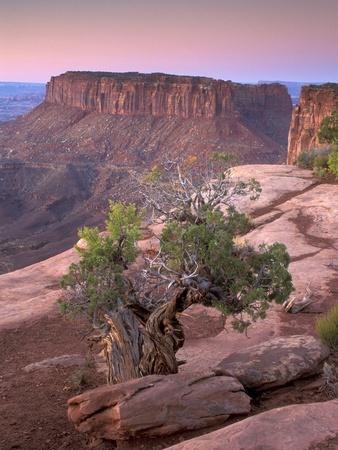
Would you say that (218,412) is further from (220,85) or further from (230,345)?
(220,85)

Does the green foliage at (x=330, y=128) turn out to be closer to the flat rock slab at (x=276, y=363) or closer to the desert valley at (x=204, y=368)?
the desert valley at (x=204, y=368)

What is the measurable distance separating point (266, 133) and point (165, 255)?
82508 mm

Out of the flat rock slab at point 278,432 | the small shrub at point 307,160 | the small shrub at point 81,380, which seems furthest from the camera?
the small shrub at point 307,160

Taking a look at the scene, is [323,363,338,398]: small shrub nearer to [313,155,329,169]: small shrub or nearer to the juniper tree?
the juniper tree

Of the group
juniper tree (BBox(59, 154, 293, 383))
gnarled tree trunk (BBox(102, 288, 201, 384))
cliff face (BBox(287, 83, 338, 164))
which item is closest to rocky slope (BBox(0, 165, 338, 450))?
gnarled tree trunk (BBox(102, 288, 201, 384))

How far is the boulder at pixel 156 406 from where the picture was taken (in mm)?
5969

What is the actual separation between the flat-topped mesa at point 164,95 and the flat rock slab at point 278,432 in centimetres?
7771

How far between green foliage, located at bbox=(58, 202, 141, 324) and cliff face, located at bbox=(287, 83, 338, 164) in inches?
1619

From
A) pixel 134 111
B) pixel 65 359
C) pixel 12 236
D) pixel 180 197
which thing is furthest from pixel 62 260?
pixel 134 111

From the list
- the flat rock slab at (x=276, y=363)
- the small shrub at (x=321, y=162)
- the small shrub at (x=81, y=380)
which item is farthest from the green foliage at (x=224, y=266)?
the small shrub at (x=321, y=162)

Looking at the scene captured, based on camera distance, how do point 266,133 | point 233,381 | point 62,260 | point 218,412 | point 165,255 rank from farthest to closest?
point 266,133, point 62,260, point 165,255, point 233,381, point 218,412

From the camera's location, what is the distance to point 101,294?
24.2 ft

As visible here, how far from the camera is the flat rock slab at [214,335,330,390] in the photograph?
7117 millimetres

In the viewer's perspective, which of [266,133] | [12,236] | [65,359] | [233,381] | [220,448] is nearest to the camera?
[220,448]
